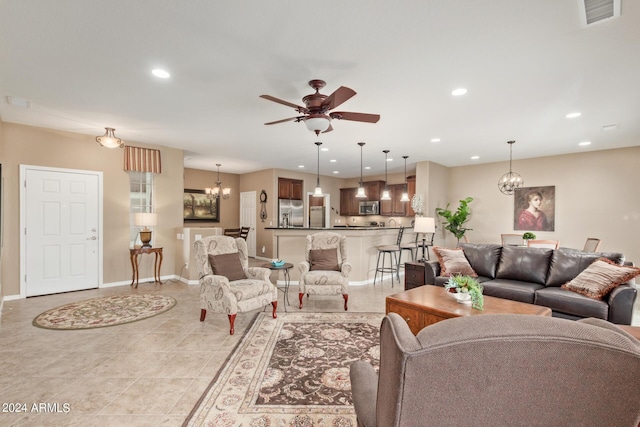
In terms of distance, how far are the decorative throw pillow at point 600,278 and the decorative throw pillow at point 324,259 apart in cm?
298

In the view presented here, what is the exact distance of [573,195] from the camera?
6.41 m

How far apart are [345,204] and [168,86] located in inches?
310

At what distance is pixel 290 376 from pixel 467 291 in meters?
1.84

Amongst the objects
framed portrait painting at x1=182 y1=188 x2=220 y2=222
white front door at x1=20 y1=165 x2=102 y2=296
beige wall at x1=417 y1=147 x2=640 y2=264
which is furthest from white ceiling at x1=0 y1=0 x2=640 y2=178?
framed portrait painting at x1=182 y1=188 x2=220 y2=222

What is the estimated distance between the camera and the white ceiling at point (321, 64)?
206 cm

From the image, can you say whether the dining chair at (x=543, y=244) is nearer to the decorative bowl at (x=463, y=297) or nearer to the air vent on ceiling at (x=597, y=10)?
the decorative bowl at (x=463, y=297)

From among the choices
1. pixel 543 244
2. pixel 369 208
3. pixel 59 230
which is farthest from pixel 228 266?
pixel 369 208

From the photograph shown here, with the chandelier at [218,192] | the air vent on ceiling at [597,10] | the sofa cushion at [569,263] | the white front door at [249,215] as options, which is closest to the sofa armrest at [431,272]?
the sofa cushion at [569,263]

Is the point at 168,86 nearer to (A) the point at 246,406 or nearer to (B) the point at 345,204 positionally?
(A) the point at 246,406

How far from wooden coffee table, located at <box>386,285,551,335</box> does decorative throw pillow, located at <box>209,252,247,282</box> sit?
2010mm

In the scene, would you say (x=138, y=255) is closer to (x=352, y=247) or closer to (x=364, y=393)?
(x=352, y=247)

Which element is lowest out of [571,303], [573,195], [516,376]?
[571,303]

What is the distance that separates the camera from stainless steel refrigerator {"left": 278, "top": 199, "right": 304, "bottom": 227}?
28.7 feet

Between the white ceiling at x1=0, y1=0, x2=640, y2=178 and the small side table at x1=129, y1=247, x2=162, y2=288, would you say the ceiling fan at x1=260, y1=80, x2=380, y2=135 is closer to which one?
the white ceiling at x1=0, y1=0, x2=640, y2=178
